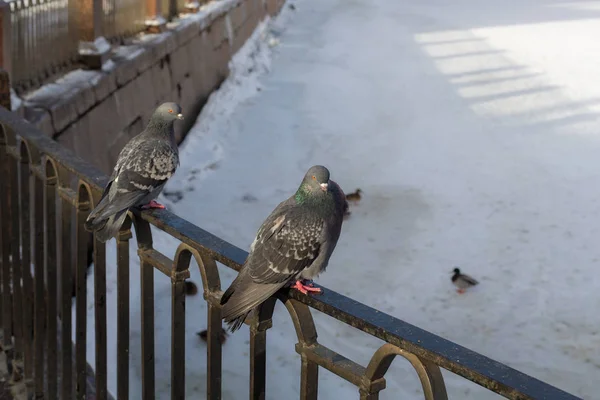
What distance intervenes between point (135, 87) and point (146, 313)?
567 centimetres

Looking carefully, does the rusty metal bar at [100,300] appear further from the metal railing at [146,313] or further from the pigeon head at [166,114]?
the pigeon head at [166,114]

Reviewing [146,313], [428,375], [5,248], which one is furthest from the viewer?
[5,248]

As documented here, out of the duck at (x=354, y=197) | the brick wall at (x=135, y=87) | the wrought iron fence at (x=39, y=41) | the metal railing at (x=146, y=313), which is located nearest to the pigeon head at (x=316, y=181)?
the metal railing at (x=146, y=313)

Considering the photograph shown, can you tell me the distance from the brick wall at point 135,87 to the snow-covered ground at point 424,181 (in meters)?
0.46

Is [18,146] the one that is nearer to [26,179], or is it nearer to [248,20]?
[26,179]

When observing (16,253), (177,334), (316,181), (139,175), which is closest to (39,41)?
(16,253)

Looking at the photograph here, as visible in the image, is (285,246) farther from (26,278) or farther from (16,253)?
(16,253)

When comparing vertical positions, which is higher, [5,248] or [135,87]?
[5,248]

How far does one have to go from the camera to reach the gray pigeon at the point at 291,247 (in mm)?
1895

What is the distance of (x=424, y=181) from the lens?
9039mm

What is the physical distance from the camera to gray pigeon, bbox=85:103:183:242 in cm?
241

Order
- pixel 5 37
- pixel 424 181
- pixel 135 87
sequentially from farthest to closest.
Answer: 1. pixel 424 181
2. pixel 135 87
3. pixel 5 37

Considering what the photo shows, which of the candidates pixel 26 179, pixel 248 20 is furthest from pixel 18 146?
pixel 248 20

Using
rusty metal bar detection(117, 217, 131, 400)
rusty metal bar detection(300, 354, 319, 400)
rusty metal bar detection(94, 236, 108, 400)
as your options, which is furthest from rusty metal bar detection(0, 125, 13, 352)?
rusty metal bar detection(300, 354, 319, 400)
